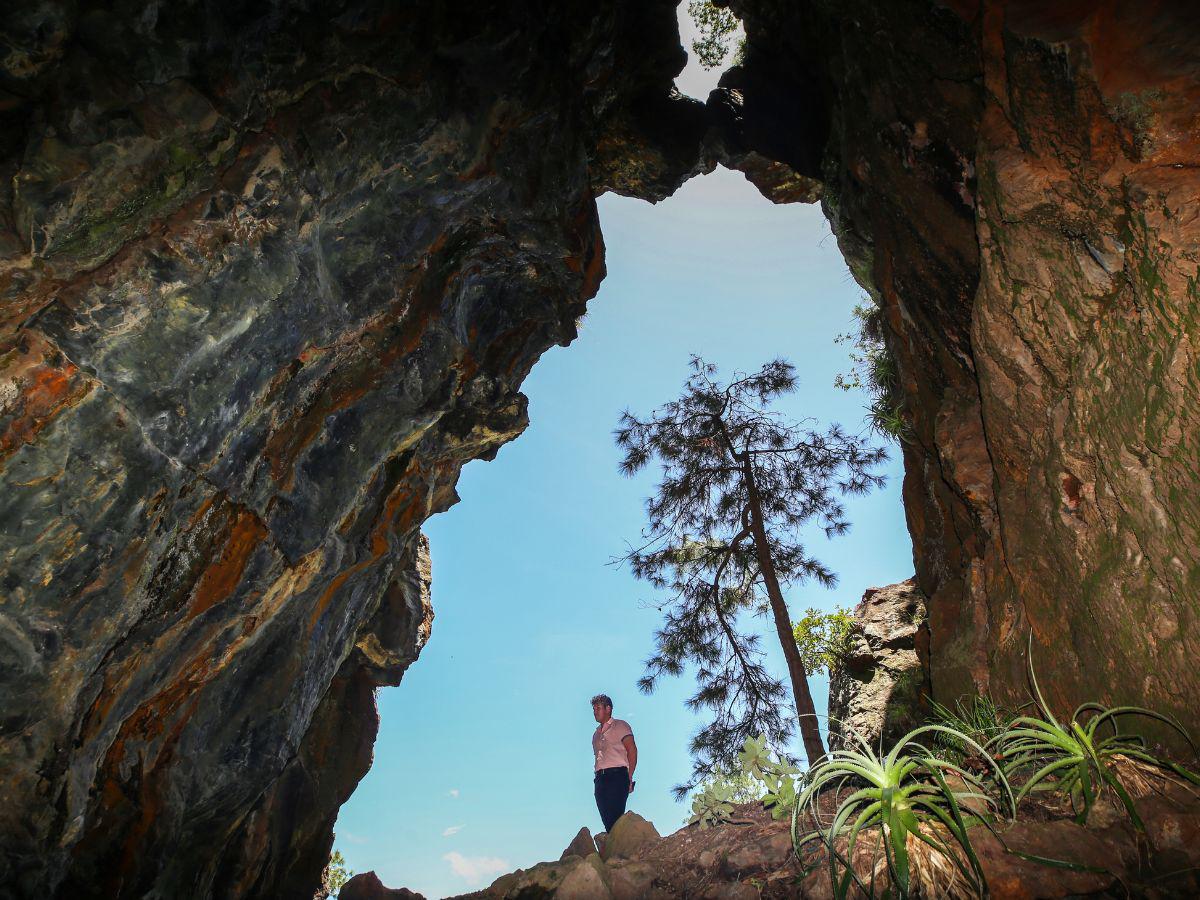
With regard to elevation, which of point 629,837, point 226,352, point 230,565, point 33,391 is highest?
point 226,352

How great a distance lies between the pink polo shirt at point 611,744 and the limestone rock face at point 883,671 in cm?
220

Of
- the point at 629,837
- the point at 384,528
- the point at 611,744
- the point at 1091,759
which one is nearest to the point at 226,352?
the point at 384,528


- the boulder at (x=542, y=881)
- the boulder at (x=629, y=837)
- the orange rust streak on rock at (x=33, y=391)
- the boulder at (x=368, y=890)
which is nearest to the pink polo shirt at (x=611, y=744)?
the boulder at (x=629, y=837)

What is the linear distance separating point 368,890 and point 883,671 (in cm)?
660

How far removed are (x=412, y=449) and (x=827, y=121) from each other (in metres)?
6.76

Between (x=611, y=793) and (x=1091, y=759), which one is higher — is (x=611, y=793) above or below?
above

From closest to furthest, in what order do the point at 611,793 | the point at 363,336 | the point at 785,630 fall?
the point at 363,336
the point at 611,793
the point at 785,630

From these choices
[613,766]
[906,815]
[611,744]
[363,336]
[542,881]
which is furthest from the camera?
[611,744]

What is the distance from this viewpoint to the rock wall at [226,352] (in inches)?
124

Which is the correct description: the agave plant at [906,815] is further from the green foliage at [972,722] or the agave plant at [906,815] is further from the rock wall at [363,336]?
the rock wall at [363,336]

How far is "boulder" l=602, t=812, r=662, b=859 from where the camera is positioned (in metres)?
4.77

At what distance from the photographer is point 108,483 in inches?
135

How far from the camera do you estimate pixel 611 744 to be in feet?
20.9

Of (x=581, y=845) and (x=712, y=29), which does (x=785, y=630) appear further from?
(x=712, y=29)
